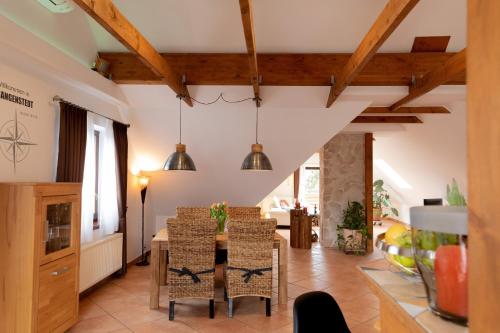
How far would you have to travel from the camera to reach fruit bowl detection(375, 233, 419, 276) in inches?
39.7

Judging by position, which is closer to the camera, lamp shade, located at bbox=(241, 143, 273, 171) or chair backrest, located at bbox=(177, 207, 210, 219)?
lamp shade, located at bbox=(241, 143, 273, 171)

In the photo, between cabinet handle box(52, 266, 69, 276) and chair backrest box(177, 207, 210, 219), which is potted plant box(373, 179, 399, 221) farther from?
cabinet handle box(52, 266, 69, 276)

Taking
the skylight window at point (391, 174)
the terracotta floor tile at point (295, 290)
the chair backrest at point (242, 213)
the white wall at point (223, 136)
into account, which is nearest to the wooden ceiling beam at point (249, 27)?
the white wall at point (223, 136)

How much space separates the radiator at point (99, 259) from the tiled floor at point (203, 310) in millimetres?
248

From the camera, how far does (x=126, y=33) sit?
9.27ft

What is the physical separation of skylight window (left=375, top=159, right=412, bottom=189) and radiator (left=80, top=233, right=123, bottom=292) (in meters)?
8.11

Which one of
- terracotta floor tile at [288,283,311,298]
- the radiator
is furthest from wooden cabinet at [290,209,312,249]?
the radiator

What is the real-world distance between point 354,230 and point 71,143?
5481 millimetres

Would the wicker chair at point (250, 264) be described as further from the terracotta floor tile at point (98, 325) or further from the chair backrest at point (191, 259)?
the terracotta floor tile at point (98, 325)

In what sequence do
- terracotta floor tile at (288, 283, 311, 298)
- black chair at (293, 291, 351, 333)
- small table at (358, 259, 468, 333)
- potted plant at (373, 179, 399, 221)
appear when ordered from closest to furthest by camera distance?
small table at (358, 259, 468, 333)
black chair at (293, 291, 351, 333)
terracotta floor tile at (288, 283, 311, 298)
potted plant at (373, 179, 399, 221)

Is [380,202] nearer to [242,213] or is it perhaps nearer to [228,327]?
[242,213]

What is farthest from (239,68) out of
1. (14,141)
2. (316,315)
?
(316,315)

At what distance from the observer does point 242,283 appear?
3.72 metres

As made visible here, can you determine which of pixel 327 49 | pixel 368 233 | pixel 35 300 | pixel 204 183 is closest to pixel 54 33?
pixel 35 300
